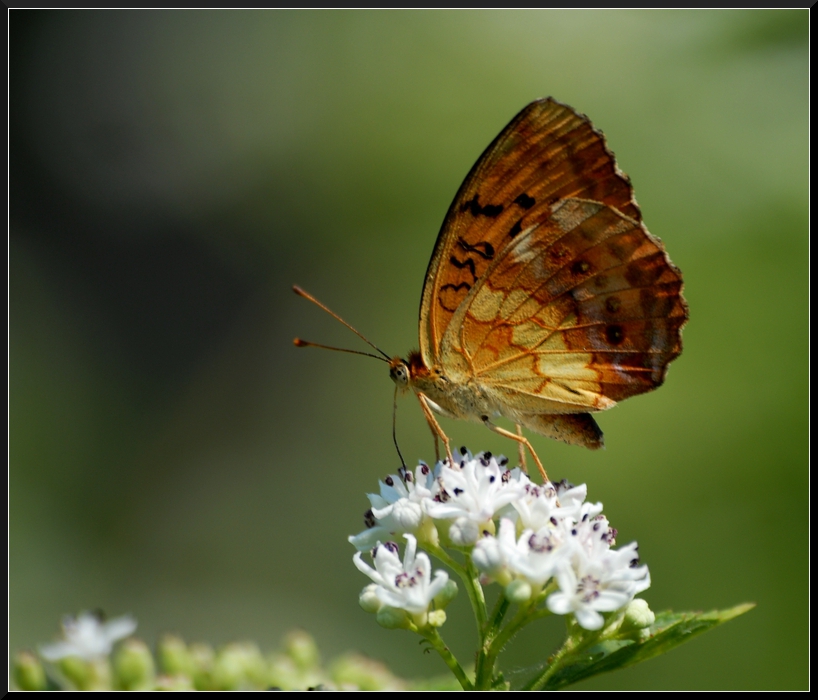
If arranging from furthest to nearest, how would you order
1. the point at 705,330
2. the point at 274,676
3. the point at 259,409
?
1. the point at 259,409
2. the point at 705,330
3. the point at 274,676

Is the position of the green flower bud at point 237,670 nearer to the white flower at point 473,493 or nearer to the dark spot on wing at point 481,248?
the white flower at point 473,493

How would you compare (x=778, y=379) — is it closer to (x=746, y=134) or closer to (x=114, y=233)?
(x=746, y=134)

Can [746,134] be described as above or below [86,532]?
above

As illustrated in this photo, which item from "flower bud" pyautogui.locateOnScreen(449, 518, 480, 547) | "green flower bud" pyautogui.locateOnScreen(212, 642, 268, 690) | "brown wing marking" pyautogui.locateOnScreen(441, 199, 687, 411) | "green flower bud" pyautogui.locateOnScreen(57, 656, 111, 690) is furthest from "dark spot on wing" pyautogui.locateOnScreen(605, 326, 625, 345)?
"green flower bud" pyautogui.locateOnScreen(57, 656, 111, 690)

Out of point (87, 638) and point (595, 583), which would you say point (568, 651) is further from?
point (87, 638)

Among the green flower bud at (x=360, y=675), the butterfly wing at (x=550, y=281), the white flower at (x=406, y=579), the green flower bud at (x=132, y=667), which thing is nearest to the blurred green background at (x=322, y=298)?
the green flower bud at (x=360, y=675)

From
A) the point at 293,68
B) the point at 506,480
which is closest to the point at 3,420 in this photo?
the point at 506,480

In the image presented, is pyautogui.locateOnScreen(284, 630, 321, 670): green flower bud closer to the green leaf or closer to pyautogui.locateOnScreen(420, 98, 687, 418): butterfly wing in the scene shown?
the green leaf
